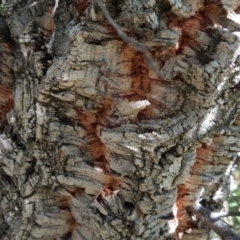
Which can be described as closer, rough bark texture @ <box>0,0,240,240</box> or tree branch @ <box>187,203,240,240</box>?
rough bark texture @ <box>0,0,240,240</box>

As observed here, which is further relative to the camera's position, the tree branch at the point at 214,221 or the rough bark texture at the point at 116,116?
the tree branch at the point at 214,221

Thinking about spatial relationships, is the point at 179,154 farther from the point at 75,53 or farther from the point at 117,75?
the point at 75,53

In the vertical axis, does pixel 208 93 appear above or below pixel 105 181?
above

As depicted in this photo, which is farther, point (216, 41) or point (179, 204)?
point (179, 204)

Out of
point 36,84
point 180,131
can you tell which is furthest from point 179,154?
point 36,84

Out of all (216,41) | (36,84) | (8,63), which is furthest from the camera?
(8,63)

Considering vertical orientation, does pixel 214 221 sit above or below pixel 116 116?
below

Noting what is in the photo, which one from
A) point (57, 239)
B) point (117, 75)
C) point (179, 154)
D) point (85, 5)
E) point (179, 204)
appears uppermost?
point (85, 5)

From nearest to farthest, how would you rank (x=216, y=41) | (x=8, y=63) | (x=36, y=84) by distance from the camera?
1. (x=216, y=41)
2. (x=36, y=84)
3. (x=8, y=63)
